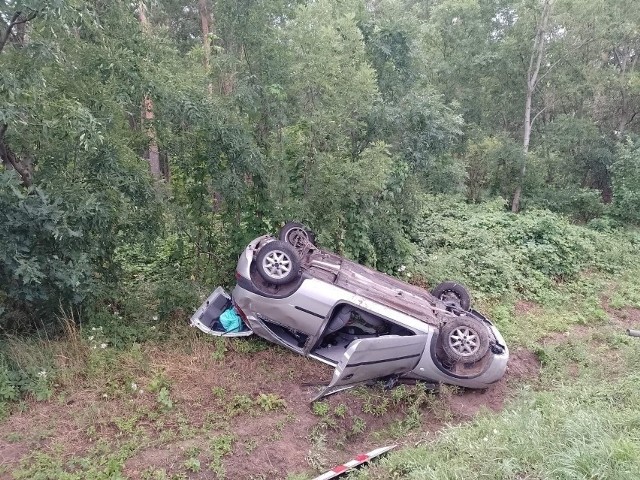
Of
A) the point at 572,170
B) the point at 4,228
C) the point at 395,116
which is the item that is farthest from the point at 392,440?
the point at 572,170

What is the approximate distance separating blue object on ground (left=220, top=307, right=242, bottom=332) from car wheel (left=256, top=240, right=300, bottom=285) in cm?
89

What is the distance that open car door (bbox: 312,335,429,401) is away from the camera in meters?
4.63

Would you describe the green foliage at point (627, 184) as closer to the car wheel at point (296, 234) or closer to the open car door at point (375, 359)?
the car wheel at point (296, 234)

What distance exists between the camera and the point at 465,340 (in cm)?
527

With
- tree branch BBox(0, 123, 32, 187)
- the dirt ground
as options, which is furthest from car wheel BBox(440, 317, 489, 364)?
tree branch BBox(0, 123, 32, 187)

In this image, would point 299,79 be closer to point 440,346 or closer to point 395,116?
point 395,116

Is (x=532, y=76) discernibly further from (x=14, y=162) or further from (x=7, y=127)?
(x=7, y=127)

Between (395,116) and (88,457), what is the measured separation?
5977 mm

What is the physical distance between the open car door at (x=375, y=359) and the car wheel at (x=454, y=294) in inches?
70.8

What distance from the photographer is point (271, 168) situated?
667cm

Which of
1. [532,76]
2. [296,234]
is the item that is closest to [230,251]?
[296,234]

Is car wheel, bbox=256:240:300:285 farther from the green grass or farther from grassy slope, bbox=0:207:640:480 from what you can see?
the green grass

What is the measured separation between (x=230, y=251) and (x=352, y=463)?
360cm

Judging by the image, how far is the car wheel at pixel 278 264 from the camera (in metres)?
5.42
